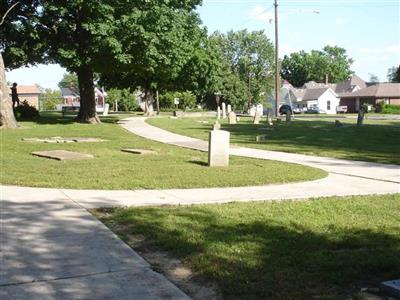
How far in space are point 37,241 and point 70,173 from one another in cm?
479

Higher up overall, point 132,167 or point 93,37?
point 93,37

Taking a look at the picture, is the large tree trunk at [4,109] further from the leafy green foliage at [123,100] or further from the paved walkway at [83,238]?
the leafy green foliage at [123,100]

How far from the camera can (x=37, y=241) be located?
571 cm

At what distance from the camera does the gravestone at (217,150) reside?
473 inches

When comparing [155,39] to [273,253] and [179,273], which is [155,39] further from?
[179,273]

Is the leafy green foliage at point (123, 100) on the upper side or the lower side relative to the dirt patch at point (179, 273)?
upper

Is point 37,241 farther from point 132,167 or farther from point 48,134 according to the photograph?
point 48,134

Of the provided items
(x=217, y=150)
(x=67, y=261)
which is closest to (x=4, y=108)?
(x=217, y=150)

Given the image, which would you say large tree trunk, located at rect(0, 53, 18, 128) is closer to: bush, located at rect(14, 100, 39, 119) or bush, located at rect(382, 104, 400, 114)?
bush, located at rect(14, 100, 39, 119)

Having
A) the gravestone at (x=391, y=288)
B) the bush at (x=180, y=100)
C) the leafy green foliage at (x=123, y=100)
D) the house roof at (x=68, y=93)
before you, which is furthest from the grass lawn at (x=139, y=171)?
the house roof at (x=68, y=93)

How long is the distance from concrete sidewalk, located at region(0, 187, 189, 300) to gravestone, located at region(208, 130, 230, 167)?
5.18 m

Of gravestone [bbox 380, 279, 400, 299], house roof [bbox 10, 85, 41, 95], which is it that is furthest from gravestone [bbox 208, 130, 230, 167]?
house roof [bbox 10, 85, 41, 95]

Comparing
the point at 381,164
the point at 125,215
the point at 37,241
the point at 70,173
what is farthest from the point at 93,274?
the point at 381,164

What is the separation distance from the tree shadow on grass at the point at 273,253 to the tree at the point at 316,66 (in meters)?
133
